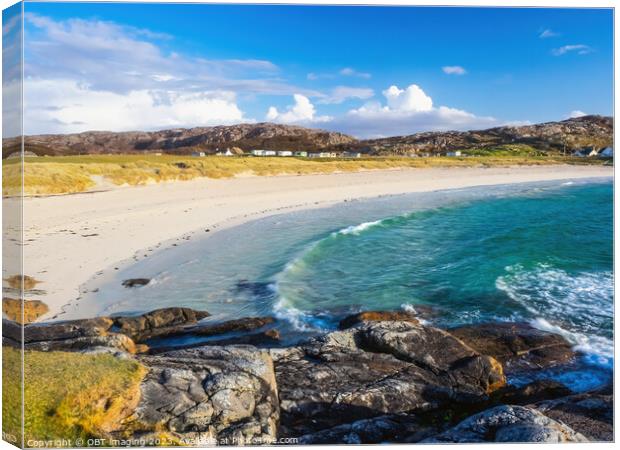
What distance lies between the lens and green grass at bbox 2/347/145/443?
441 centimetres

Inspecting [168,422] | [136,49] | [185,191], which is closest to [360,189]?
[185,191]

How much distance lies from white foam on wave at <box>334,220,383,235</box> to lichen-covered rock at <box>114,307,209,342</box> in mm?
7516

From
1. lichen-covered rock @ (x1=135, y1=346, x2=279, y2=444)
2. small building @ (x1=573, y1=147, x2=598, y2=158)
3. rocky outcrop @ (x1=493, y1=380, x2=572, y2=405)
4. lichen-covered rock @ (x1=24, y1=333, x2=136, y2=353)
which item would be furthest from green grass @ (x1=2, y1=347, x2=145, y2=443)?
small building @ (x1=573, y1=147, x2=598, y2=158)

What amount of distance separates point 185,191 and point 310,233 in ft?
22.2

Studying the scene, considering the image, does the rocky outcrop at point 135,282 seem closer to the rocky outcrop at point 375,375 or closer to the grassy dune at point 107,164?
the grassy dune at point 107,164

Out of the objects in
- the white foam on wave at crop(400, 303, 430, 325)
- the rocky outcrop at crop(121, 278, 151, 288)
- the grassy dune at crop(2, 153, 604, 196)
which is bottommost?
the white foam on wave at crop(400, 303, 430, 325)

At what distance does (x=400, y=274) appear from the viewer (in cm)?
1034

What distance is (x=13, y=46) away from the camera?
16.2 ft

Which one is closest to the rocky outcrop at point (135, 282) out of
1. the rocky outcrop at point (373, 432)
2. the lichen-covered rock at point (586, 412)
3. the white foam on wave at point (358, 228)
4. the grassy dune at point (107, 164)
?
the grassy dune at point (107, 164)

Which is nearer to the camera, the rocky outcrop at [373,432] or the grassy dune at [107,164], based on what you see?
the rocky outcrop at [373,432]

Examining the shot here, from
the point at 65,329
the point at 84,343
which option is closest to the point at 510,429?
the point at 84,343

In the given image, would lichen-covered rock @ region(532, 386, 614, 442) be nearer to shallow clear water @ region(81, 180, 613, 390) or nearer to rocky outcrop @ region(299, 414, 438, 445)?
rocky outcrop @ region(299, 414, 438, 445)

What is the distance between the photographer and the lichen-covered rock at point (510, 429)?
4.29 m

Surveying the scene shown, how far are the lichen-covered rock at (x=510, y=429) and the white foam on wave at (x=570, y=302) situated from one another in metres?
2.53
